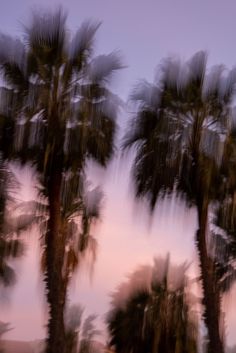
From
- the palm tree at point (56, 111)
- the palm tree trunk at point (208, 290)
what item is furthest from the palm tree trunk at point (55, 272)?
the palm tree trunk at point (208, 290)

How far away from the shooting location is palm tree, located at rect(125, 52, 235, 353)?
1623 centimetres

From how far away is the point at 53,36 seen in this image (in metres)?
15.7

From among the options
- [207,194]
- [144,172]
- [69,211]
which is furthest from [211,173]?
[69,211]

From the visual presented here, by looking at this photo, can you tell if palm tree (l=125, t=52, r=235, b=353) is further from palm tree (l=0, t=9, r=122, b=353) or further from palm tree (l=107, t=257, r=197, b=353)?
palm tree (l=107, t=257, r=197, b=353)

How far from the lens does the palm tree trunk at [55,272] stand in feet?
45.9

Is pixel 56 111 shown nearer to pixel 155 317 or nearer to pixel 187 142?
pixel 187 142

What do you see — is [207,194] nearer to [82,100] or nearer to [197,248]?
[197,248]

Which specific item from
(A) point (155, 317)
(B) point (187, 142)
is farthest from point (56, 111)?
(A) point (155, 317)

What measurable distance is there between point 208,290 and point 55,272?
4014 millimetres

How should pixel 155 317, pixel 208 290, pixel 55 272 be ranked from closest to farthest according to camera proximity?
pixel 55 272 → pixel 208 290 → pixel 155 317

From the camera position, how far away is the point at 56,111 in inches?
605

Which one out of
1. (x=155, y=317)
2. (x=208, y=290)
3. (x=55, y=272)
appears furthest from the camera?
(x=155, y=317)

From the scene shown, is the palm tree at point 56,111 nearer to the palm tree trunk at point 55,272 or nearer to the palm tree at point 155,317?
the palm tree trunk at point 55,272

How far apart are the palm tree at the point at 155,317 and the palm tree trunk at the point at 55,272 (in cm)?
856
